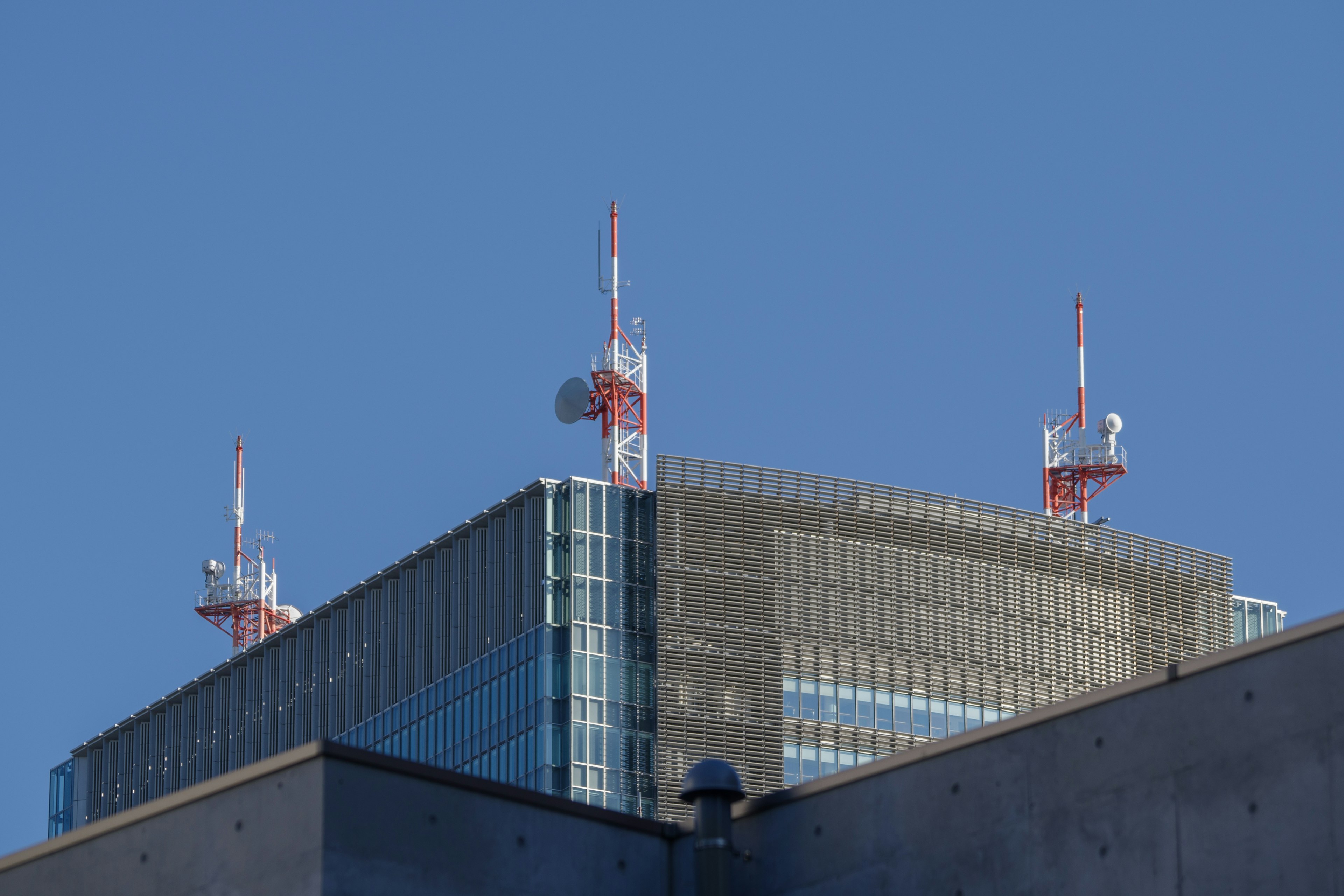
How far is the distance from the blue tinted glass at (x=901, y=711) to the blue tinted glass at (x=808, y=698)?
3932 mm

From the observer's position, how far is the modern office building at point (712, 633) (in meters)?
97.7

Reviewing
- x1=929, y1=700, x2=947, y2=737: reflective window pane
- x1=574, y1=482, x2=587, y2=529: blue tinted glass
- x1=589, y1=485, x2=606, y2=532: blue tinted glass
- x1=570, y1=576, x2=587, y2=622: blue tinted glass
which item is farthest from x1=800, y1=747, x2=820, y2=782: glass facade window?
x1=574, y1=482, x2=587, y2=529: blue tinted glass

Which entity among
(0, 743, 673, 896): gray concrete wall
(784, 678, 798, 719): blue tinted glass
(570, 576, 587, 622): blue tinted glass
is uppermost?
(570, 576, 587, 622): blue tinted glass

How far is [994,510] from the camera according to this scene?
108250 mm

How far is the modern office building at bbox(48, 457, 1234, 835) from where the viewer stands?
320 ft

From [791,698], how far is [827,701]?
1.61 metres

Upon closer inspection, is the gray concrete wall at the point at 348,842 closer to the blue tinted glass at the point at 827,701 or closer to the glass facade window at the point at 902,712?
the blue tinted glass at the point at 827,701

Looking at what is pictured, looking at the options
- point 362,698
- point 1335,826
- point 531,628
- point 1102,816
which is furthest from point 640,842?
point 362,698

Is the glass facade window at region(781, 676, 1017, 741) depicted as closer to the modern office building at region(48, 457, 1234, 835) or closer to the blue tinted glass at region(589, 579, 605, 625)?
the modern office building at region(48, 457, 1234, 835)

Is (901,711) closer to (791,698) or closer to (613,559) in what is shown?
(791,698)

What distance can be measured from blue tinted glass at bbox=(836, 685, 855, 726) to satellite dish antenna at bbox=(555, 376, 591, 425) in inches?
584

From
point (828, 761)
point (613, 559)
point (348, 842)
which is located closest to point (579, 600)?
point (613, 559)

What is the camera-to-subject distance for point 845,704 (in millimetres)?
101812

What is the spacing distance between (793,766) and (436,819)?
71040 millimetres
